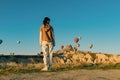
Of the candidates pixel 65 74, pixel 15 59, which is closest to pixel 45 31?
pixel 65 74

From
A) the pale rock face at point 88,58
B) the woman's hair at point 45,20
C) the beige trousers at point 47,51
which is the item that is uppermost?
the woman's hair at point 45,20

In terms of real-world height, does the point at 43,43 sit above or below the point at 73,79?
above

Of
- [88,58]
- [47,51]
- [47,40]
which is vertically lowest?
[47,51]

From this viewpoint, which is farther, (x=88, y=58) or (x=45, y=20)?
(x=88, y=58)

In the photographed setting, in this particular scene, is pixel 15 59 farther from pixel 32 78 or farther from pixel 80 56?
pixel 32 78

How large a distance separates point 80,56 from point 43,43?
22.8 metres

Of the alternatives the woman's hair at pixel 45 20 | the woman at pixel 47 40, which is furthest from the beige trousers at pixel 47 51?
the woman's hair at pixel 45 20

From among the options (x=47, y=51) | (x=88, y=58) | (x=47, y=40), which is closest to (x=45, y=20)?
(x=47, y=40)

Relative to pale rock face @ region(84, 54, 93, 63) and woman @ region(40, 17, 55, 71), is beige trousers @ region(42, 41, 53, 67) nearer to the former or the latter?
woman @ region(40, 17, 55, 71)

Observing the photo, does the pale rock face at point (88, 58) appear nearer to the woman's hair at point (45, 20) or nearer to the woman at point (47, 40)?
the woman at point (47, 40)

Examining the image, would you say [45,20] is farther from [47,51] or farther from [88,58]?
[88,58]

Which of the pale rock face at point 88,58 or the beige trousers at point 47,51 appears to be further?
the pale rock face at point 88,58

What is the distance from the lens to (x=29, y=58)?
35.8 meters

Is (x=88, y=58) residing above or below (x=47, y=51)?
above
